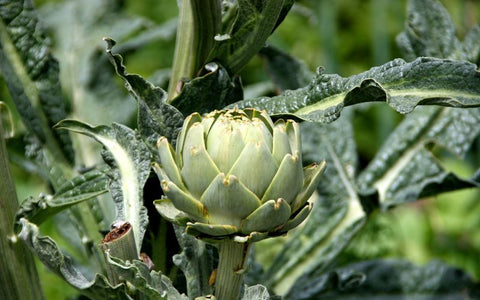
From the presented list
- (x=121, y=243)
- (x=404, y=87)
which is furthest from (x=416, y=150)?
(x=121, y=243)

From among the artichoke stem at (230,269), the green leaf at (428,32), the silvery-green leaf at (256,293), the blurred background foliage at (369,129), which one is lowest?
the blurred background foliage at (369,129)

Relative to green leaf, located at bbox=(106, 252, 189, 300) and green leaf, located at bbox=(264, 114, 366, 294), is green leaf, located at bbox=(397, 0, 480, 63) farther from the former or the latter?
green leaf, located at bbox=(106, 252, 189, 300)

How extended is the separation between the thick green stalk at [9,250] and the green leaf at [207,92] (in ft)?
0.46

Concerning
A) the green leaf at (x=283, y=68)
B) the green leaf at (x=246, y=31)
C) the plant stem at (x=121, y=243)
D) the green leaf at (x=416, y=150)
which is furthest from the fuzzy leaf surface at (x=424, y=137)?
the plant stem at (x=121, y=243)

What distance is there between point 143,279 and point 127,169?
103mm

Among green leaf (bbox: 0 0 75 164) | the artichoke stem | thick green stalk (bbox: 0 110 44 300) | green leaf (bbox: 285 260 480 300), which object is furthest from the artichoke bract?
green leaf (bbox: 285 260 480 300)

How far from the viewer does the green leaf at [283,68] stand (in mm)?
747

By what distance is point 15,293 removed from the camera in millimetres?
531

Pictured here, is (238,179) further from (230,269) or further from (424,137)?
(424,137)

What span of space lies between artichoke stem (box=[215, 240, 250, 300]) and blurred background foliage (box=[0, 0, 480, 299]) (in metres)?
0.30

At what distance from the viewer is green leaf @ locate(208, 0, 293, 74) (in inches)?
20.9

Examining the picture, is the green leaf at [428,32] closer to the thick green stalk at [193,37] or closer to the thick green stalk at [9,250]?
the thick green stalk at [193,37]

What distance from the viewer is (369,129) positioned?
74.3 inches

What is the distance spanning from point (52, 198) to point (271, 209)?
210 millimetres
